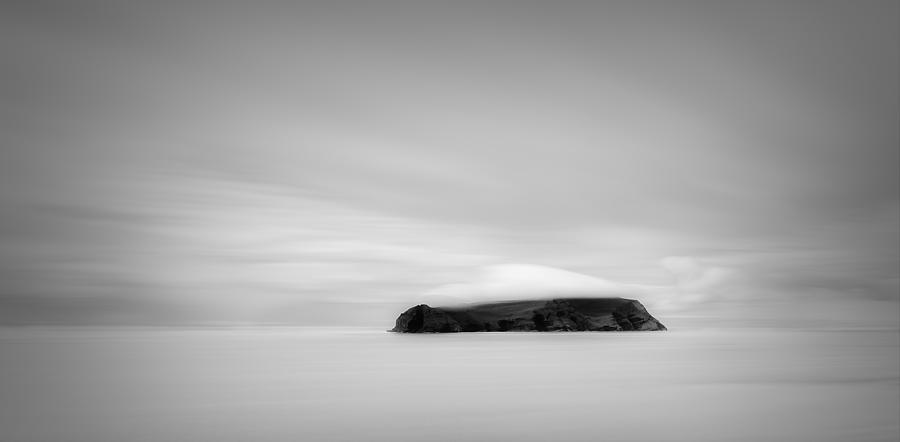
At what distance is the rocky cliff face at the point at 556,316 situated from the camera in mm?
143375

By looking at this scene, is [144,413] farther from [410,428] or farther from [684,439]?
[684,439]

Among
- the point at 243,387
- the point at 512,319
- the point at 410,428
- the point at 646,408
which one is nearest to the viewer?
the point at 410,428

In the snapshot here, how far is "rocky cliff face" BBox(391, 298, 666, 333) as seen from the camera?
143375 mm

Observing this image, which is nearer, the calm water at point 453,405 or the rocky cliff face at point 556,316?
the calm water at point 453,405

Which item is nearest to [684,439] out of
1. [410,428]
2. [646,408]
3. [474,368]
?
[646,408]

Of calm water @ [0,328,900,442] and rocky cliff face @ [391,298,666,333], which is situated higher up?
rocky cliff face @ [391,298,666,333]

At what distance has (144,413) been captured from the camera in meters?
18.8

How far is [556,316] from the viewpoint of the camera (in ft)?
471

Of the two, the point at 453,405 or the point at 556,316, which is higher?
the point at 556,316

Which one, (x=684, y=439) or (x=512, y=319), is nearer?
(x=684, y=439)

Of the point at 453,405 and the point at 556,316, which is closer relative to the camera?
the point at 453,405

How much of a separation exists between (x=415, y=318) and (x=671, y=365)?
93.6 metres

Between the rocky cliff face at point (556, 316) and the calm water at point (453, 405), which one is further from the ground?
the rocky cliff face at point (556, 316)

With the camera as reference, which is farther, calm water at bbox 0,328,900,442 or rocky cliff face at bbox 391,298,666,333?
rocky cliff face at bbox 391,298,666,333
